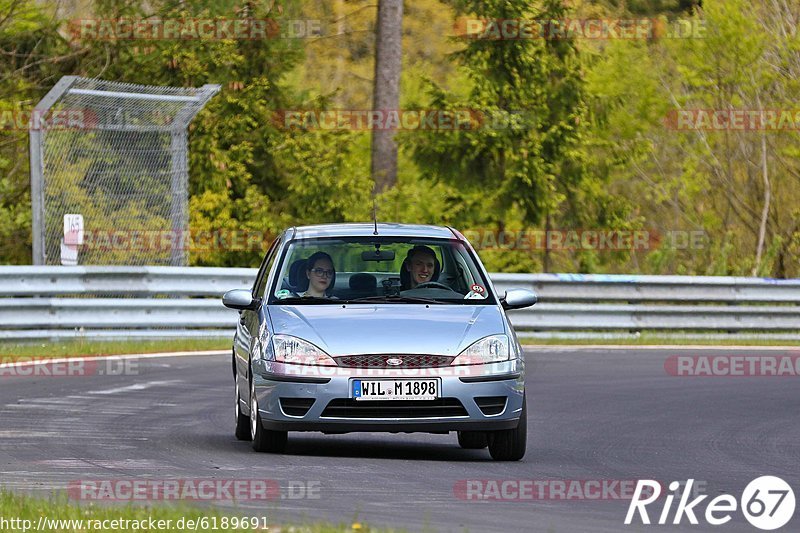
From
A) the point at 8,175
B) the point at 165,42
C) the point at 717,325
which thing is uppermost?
the point at 165,42

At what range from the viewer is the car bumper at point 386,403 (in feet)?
33.0

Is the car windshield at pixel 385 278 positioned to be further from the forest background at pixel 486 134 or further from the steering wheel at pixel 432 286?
the forest background at pixel 486 134

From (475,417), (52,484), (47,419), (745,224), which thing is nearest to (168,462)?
(52,484)

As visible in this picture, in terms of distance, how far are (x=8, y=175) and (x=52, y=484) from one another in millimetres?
21916

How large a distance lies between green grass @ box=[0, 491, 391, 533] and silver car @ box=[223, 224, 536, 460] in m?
2.36

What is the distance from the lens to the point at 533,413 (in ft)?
45.3

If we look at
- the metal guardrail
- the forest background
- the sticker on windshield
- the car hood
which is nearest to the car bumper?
the car hood

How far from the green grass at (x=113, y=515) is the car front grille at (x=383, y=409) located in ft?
7.74

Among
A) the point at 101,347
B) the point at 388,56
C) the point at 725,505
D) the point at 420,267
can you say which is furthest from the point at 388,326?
the point at 388,56

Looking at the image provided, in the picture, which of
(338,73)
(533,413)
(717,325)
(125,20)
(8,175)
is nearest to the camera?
(533,413)

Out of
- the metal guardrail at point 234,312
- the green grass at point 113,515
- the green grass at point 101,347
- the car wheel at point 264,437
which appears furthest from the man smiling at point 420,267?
the metal guardrail at point 234,312

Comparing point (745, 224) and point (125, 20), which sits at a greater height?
point (125, 20)

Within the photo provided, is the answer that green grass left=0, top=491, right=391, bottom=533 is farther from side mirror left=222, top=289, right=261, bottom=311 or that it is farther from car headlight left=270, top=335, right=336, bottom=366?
side mirror left=222, top=289, right=261, bottom=311

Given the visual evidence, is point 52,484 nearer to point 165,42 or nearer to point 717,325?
point 717,325
